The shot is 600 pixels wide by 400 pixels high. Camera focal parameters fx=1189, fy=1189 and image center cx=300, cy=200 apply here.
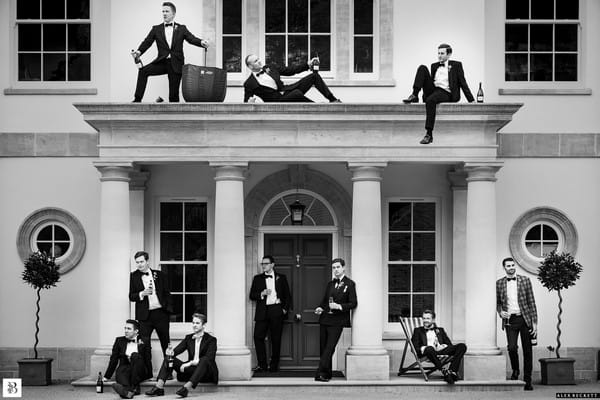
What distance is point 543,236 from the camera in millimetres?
21578

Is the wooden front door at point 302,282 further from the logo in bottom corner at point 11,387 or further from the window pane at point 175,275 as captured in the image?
the logo in bottom corner at point 11,387

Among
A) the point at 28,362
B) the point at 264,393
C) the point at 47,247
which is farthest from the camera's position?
the point at 47,247

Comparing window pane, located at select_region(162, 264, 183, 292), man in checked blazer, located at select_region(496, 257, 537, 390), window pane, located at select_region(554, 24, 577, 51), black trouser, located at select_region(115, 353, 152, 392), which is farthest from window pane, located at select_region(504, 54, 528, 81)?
black trouser, located at select_region(115, 353, 152, 392)

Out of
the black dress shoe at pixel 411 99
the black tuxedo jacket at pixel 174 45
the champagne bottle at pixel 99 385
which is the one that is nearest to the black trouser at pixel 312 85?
the black dress shoe at pixel 411 99

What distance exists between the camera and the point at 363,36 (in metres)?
21.3

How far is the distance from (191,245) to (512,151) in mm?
6027

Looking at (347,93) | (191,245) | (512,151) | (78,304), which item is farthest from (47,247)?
(512,151)

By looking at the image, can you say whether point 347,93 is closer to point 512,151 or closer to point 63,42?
point 512,151

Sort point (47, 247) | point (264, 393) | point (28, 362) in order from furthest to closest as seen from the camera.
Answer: point (47, 247) → point (28, 362) → point (264, 393)

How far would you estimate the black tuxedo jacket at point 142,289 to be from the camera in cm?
1944

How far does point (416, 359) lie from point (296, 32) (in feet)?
20.4

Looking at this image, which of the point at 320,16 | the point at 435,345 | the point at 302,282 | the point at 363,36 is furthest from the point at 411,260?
the point at 320,16

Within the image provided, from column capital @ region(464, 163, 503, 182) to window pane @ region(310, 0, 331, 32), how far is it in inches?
153

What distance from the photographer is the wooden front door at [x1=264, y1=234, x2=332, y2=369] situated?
2147 cm
